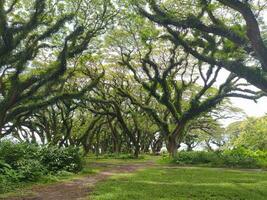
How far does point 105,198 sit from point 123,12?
58.8 feet

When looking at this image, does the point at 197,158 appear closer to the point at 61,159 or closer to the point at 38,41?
the point at 61,159

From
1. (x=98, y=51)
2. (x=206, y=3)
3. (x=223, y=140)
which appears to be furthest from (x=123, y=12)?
(x=223, y=140)

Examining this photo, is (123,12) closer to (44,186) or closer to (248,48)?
(248,48)

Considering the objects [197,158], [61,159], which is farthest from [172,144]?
[61,159]

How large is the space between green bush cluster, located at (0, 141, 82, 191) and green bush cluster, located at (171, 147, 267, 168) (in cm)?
887

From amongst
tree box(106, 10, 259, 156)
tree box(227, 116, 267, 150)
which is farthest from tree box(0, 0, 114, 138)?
tree box(227, 116, 267, 150)

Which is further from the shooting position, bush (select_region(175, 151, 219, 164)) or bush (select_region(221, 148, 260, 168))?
bush (select_region(175, 151, 219, 164))

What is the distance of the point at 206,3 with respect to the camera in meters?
16.2

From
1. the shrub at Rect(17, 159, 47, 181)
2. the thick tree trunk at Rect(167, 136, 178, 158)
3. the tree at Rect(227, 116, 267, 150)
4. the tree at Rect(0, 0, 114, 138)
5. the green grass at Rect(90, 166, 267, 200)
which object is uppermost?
the tree at Rect(0, 0, 114, 138)

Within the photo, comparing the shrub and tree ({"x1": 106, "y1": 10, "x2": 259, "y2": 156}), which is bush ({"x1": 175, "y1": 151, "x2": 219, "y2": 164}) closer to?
tree ({"x1": 106, "y1": 10, "x2": 259, "y2": 156})

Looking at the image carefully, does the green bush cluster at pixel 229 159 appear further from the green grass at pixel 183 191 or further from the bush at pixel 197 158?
the green grass at pixel 183 191

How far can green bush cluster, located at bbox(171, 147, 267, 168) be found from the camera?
22.5m

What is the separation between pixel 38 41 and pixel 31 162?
9535 millimetres

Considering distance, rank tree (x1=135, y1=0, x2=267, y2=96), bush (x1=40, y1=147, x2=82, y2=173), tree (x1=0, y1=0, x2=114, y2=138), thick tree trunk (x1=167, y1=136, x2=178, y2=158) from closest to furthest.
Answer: tree (x1=135, y1=0, x2=267, y2=96), bush (x1=40, y1=147, x2=82, y2=173), tree (x1=0, y1=0, x2=114, y2=138), thick tree trunk (x1=167, y1=136, x2=178, y2=158)
